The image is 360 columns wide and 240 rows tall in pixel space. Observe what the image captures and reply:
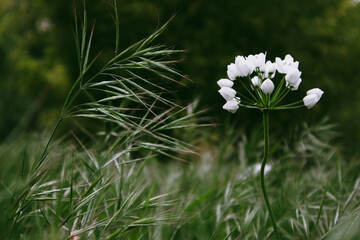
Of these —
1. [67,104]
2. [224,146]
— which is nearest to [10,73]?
[67,104]

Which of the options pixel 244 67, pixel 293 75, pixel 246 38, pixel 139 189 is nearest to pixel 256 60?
pixel 244 67

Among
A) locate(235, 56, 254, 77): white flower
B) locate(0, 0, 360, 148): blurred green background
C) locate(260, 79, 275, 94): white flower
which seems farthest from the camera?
locate(0, 0, 360, 148): blurred green background

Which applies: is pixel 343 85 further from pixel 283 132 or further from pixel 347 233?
pixel 347 233

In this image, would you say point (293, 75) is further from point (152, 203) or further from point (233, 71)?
point (152, 203)

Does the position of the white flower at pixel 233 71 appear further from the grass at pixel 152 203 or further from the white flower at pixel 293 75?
the grass at pixel 152 203

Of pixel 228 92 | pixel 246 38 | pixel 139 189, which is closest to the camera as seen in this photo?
pixel 228 92

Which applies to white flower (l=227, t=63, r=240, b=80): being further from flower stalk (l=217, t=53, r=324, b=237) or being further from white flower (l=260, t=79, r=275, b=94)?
white flower (l=260, t=79, r=275, b=94)

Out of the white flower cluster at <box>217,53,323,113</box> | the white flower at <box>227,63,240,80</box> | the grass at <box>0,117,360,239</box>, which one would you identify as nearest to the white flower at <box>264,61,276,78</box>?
the white flower cluster at <box>217,53,323,113</box>

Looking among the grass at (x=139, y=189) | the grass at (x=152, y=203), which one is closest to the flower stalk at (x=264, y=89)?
the grass at (x=139, y=189)
